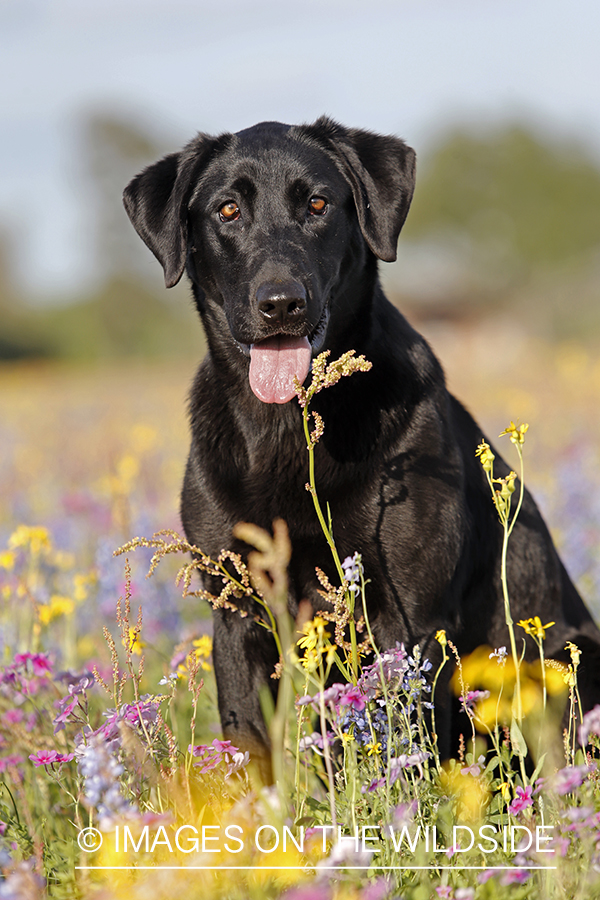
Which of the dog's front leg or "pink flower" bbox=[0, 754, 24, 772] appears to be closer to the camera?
"pink flower" bbox=[0, 754, 24, 772]

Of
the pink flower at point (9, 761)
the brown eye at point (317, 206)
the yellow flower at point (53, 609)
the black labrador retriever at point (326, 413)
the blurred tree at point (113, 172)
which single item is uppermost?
the blurred tree at point (113, 172)

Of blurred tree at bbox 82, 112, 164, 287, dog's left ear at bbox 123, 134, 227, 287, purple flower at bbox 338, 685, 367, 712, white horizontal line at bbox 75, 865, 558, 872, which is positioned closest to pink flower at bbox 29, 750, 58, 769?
white horizontal line at bbox 75, 865, 558, 872

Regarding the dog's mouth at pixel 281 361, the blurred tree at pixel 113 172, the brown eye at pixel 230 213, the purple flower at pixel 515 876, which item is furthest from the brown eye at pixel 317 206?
the blurred tree at pixel 113 172

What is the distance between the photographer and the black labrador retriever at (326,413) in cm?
247

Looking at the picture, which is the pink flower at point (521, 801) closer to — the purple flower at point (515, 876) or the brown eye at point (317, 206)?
the purple flower at point (515, 876)

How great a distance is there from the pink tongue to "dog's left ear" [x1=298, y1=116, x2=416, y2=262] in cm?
43

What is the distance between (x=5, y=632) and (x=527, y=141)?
56318 mm

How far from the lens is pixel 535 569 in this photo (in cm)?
288

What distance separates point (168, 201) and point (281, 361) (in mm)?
748

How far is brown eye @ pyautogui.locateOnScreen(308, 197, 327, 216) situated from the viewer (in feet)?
9.23

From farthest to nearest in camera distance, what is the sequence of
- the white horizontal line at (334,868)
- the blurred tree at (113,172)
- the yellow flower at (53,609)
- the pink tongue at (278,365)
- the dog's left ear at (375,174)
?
the blurred tree at (113,172)
the yellow flower at (53,609)
the dog's left ear at (375,174)
the pink tongue at (278,365)
the white horizontal line at (334,868)

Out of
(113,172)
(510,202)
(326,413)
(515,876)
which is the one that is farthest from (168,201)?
(510,202)

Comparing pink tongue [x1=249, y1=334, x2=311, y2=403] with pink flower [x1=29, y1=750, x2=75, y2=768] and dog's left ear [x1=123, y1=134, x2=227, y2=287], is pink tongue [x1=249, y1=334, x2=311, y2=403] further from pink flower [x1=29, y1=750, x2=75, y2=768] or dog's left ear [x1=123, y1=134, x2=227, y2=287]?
pink flower [x1=29, y1=750, x2=75, y2=768]

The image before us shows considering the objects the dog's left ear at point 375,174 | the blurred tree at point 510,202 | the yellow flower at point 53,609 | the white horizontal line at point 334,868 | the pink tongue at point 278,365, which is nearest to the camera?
the white horizontal line at point 334,868
